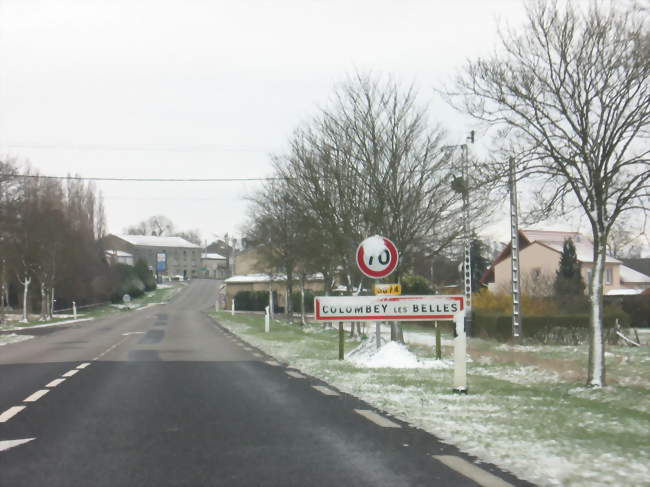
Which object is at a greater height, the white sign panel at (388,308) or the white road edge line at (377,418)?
the white sign panel at (388,308)

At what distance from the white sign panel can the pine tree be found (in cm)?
3418

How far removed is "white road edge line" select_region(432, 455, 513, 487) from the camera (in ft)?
16.8

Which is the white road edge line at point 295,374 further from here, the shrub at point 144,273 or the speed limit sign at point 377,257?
the shrub at point 144,273

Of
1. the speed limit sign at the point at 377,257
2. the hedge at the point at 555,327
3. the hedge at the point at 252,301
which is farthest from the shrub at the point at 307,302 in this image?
the speed limit sign at the point at 377,257

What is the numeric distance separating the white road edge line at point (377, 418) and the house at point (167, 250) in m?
170

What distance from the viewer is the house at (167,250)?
17962 cm

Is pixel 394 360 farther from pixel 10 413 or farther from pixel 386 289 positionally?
pixel 10 413

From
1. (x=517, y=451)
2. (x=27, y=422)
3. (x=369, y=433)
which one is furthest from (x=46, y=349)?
(x=517, y=451)

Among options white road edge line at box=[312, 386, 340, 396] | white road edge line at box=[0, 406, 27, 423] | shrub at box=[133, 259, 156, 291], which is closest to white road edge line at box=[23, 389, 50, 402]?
white road edge line at box=[0, 406, 27, 423]

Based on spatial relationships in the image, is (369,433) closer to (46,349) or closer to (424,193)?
(424,193)

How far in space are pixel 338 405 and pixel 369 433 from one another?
6.76 ft

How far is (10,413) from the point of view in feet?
28.2

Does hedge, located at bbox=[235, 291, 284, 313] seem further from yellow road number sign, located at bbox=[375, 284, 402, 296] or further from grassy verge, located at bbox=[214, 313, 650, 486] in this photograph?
grassy verge, located at bbox=[214, 313, 650, 486]

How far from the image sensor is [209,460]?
5859mm
